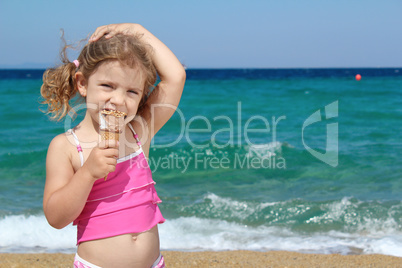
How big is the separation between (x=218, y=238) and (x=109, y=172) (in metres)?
2.98

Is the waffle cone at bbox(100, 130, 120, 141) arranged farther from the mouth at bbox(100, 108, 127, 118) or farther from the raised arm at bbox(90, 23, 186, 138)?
the raised arm at bbox(90, 23, 186, 138)

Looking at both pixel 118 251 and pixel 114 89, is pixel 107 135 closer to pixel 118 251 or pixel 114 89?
pixel 114 89

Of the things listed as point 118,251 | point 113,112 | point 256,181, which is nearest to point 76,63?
point 113,112

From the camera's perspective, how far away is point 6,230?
189 inches

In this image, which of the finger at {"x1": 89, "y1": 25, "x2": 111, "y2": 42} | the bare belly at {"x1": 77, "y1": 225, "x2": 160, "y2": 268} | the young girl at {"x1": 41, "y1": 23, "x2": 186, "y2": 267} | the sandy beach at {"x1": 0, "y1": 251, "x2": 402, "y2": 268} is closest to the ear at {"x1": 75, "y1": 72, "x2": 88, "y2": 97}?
the young girl at {"x1": 41, "y1": 23, "x2": 186, "y2": 267}

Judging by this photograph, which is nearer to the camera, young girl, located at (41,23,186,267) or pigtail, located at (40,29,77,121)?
young girl, located at (41,23,186,267)

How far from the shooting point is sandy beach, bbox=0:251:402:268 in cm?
366

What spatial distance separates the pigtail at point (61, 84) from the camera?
212cm

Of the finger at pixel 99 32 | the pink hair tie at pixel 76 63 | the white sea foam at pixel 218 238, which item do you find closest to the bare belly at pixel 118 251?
the pink hair tie at pixel 76 63

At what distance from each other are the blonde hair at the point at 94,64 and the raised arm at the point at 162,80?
43 millimetres

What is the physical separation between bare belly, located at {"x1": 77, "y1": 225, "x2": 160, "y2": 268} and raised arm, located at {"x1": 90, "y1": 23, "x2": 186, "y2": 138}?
0.54m

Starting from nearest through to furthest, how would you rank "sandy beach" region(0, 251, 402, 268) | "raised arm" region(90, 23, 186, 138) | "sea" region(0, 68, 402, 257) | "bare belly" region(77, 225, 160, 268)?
"bare belly" region(77, 225, 160, 268) → "raised arm" region(90, 23, 186, 138) → "sandy beach" region(0, 251, 402, 268) → "sea" region(0, 68, 402, 257)

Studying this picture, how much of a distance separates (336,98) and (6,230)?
14.2 metres

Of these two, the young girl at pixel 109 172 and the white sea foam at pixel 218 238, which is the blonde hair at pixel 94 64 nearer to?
the young girl at pixel 109 172
